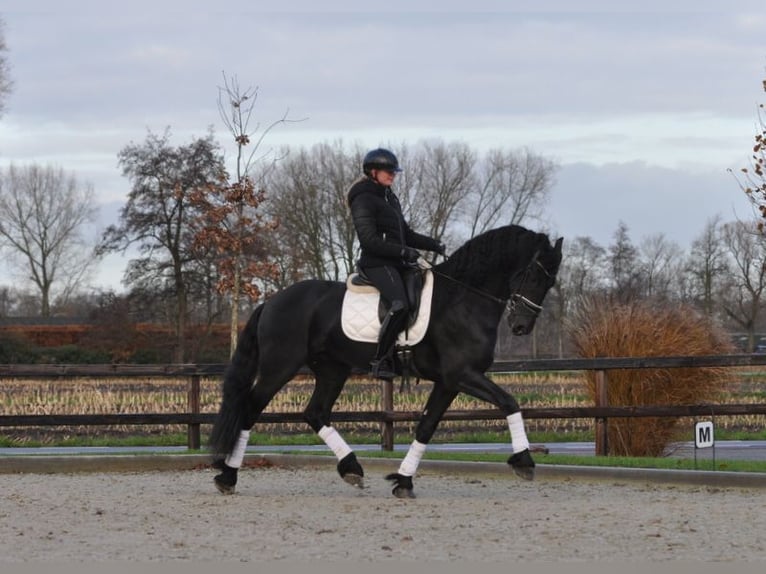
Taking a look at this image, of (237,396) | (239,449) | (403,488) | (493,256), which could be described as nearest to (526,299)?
(493,256)

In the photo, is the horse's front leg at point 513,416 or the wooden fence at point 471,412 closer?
the horse's front leg at point 513,416

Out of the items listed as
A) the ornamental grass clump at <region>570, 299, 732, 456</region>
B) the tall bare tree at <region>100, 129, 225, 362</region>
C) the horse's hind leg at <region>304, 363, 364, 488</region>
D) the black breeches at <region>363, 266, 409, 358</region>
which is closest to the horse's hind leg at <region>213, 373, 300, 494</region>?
the horse's hind leg at <region>304, 363, 364, 488</region>

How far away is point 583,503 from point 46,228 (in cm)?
7840

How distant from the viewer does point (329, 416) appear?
40.2 feet

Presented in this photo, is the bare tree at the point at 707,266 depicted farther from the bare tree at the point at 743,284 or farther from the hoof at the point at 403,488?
the hoof at the point at 403,488

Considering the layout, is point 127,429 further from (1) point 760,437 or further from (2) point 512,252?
(2) point 512,252

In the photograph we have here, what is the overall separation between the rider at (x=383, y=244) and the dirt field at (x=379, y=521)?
1.46 metres

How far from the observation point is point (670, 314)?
53.3ft

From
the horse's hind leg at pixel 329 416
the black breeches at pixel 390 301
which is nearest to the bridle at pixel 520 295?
the black breeches at pixel 390 301

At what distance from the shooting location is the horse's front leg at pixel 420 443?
37.4ft

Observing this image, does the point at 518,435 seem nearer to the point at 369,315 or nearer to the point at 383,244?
the point at 369,315

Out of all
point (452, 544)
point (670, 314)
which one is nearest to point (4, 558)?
point (452, 544)

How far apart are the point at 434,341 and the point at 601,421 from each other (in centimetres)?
475

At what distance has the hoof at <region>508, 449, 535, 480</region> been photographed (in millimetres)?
11125
